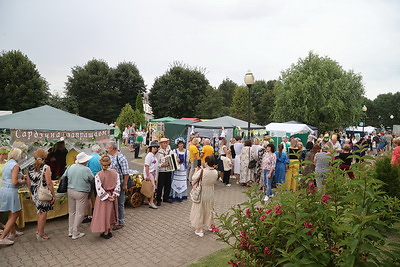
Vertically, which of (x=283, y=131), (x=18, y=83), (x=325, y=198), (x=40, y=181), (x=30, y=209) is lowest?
(x=30, y=209)

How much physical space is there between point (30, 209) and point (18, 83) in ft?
94.4

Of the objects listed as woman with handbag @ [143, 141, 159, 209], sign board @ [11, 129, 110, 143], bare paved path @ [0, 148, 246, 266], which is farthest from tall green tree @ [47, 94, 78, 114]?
bare paved path @ [0, 148, 246, 266]

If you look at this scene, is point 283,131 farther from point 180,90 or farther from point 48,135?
point 180,90

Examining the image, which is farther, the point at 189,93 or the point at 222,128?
the point at 189,93

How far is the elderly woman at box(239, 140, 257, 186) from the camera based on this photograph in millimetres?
9664

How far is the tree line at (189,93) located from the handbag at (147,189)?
20113mm

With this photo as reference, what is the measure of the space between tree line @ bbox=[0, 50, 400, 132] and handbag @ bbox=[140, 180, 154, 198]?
2011 cm

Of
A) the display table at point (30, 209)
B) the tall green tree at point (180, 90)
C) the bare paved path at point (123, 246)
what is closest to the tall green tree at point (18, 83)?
the tall green tree at point (180, 90)

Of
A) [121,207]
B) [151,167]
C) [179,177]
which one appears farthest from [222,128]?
[121,207]

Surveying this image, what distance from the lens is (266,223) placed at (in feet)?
8.17

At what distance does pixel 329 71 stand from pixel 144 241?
2777cm

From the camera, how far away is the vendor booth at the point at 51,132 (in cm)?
670

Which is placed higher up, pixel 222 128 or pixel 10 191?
pixel 222 128

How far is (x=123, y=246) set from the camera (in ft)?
16.3
